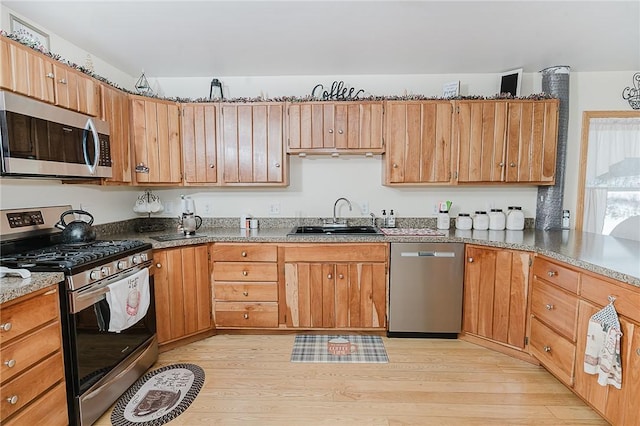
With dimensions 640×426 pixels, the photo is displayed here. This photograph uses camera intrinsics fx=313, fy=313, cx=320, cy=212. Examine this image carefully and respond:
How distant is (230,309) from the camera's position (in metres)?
2.80

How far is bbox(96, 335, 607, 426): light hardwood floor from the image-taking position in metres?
1.88

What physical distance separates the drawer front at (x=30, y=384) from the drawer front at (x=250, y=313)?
1.26 m

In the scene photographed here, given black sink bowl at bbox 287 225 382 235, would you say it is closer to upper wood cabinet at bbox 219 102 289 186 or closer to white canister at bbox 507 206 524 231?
upper wood cabinet at bbox 219 102 289 186

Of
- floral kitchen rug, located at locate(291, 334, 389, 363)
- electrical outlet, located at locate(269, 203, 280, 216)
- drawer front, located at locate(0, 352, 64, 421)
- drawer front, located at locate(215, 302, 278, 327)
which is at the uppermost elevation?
electrical outlet, located at locate(269, 203, 280, 216)

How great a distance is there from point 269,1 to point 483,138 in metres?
2.14

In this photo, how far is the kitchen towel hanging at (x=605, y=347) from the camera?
1586 millimetres

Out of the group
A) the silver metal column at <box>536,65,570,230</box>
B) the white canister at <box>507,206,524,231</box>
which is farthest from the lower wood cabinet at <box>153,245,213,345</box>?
the silver metal column at <box>536,65,570,230</box>

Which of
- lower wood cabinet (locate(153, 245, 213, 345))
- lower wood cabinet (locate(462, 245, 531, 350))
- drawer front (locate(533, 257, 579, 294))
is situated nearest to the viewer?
drawer front (locate(533, 257, 579, 294))

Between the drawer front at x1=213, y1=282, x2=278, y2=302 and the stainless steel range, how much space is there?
23.4 inches

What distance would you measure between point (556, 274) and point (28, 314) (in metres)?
3.00

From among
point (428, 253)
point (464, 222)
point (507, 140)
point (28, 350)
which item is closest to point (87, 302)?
point (28, 350)

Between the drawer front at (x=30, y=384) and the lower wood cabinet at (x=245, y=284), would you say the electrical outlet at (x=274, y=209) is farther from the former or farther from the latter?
the drawer front at (x=30, y=384)

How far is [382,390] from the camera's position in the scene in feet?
6.95

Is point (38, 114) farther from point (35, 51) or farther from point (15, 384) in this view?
point (15, 384)
